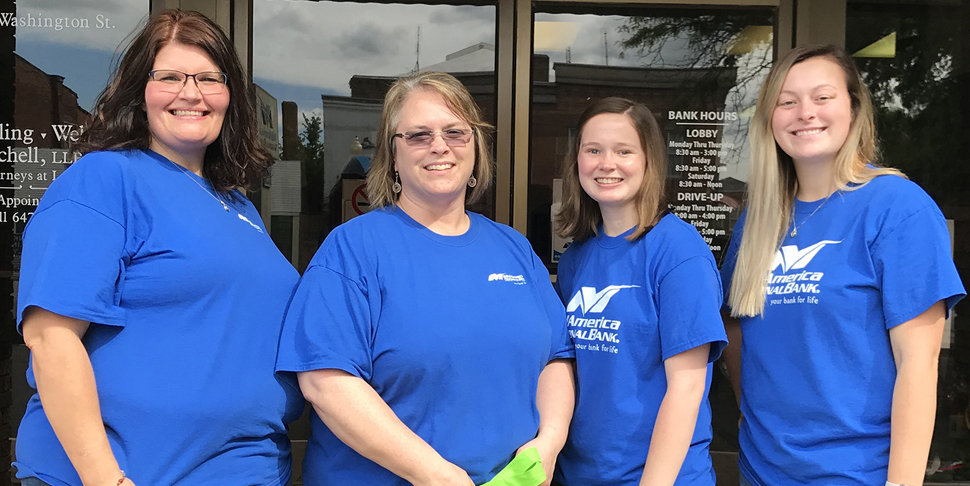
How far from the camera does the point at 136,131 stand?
5.92ft

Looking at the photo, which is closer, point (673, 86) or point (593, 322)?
point (593, 322)

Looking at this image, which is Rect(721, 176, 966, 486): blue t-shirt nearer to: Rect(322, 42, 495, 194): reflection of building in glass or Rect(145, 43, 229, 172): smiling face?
Rect(145, 43, 229, 172): smiling face

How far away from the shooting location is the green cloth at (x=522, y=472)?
1.82 metres

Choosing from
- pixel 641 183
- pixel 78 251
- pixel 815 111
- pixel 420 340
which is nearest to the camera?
pixel 78 251

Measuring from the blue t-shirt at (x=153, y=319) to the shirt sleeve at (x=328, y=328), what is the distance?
9 cm

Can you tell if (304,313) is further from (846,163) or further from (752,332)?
(846,163)

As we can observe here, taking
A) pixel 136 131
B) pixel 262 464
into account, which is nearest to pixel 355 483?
pixel 262 464

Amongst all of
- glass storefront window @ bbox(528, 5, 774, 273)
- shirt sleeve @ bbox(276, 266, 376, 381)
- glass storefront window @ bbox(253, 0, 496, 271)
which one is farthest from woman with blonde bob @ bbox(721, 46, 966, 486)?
glass storefront window @ bbox(253, 0, 496, 271)

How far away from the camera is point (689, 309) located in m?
1.83

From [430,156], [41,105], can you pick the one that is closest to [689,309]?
[430,156]

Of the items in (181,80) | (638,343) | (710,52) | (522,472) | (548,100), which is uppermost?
(710,52)

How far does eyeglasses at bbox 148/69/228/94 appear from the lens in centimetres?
178

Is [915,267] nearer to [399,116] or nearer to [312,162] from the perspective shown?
[399,116]

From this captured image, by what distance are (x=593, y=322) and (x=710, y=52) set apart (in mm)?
2383
